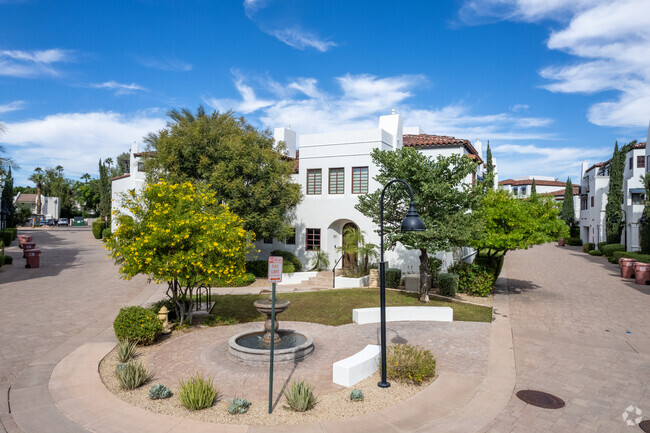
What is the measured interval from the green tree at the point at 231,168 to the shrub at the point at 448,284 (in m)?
8.89

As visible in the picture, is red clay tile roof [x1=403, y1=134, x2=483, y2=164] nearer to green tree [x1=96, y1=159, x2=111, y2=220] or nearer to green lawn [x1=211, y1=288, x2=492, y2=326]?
green lawn [x1=211, y1=288, x2=492, y2=326]

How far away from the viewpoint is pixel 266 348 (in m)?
10.2

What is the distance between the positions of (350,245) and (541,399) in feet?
51.2

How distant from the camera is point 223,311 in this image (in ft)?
49.4

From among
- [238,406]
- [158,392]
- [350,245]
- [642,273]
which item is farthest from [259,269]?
[642,273]

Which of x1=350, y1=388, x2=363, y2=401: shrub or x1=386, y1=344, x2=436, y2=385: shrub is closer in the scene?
x1=350, y1=388, x2=363, y2=401: shrub

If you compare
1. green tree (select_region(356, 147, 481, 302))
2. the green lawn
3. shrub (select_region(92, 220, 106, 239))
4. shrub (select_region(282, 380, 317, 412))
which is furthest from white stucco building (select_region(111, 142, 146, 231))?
shrub (select_region(282, 380, 317, 412))

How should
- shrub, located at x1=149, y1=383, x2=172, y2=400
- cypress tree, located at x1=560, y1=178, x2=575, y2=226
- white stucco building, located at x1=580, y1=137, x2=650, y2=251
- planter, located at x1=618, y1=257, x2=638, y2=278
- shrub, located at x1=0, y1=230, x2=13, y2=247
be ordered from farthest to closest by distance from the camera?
cypress tree, located at x1=560, y1=178, x2=575, y2=226, white stucco building, located at x1=580, y1=137, x2=650, y2=251, shrub, located at x1=0, y1=230, x2=13, y2=247, planter, located at x1=618, y1=257, x2=638, y2=278, shrub, located at x1=149, y1=383, x2=172, y2=400

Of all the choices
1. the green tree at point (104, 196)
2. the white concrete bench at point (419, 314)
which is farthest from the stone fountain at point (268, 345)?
the green tree at point (104, 196)

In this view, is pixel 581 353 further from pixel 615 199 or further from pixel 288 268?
pixel 615 199

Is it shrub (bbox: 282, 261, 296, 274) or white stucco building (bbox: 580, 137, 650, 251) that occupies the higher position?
white stucco building (bbox: 580, 137, 650, 251)

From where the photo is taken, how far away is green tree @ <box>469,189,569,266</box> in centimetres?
1753

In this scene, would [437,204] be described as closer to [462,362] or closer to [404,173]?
[404,173]

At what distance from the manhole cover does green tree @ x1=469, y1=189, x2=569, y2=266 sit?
9109 mm
